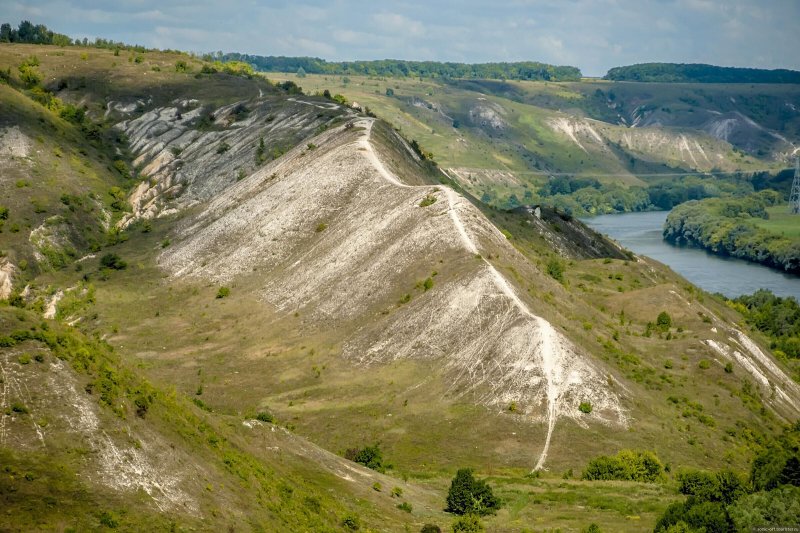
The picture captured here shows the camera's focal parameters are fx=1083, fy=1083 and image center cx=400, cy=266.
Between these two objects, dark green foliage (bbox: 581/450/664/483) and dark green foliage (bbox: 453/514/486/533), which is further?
dark green foliage (bbox: 581/450/664/483)

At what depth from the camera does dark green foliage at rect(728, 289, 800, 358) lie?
150 m

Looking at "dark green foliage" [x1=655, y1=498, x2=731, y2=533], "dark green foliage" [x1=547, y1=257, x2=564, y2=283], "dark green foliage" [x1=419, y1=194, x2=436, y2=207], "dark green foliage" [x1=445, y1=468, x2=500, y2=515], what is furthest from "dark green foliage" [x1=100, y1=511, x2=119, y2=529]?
"dark green foliage" [x1=547, y1=257, x2=564, y2=283]

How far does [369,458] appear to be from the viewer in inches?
3194

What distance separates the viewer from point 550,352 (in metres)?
91.6

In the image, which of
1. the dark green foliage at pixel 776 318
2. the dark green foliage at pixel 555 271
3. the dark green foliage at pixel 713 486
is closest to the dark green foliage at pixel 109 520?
the dark green foliage at pixel 713 486

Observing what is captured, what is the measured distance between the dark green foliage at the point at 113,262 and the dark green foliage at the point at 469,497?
290ft

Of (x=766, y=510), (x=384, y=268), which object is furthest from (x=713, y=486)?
(x=384, y=268)

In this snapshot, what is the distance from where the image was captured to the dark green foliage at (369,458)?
80625 millimetres

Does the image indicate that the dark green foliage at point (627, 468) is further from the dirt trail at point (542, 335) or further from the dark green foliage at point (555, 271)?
the dark green foliage at point (555, 271)

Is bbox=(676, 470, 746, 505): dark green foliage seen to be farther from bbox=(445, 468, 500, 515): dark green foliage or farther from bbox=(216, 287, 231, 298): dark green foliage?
bbox=(216, 287, 231, 298): dark green foliage

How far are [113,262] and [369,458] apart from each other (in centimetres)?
7733

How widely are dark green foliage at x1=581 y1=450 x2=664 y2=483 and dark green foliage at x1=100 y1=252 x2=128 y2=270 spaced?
84629mm

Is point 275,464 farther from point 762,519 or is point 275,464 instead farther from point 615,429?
point 615,429

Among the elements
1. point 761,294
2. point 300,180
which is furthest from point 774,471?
point 761,294
